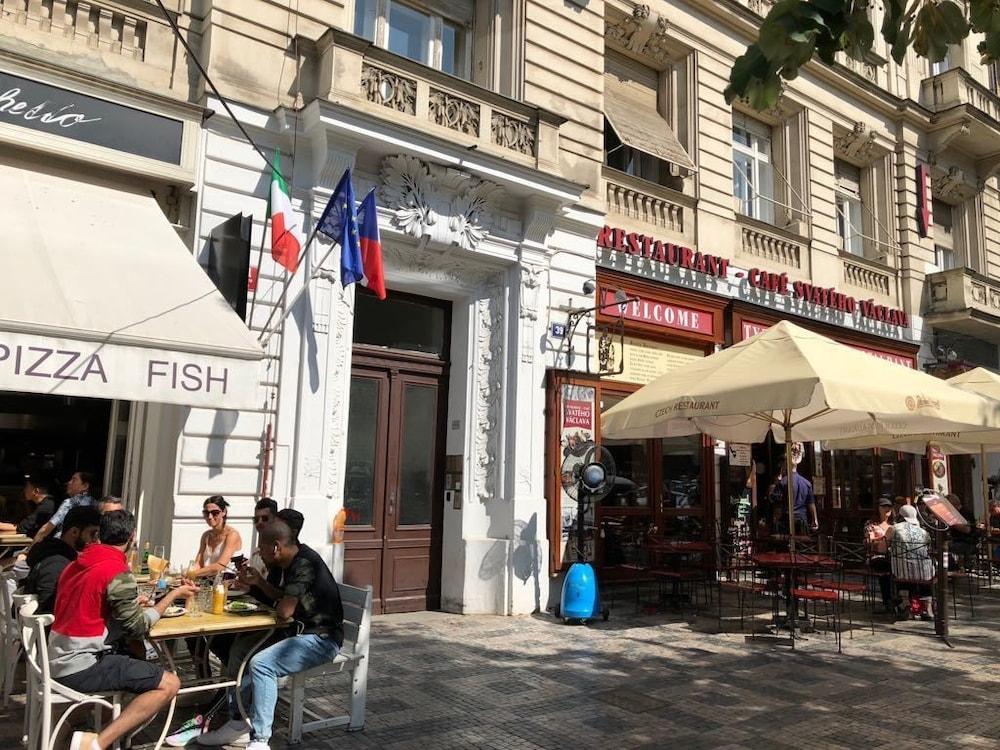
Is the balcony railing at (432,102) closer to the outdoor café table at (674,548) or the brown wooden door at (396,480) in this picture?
the brown wooden door at (396,480)

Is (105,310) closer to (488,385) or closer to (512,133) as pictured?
(488,385)

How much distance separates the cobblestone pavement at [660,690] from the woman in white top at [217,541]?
56.2 inches

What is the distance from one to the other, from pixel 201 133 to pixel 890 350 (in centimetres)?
1339

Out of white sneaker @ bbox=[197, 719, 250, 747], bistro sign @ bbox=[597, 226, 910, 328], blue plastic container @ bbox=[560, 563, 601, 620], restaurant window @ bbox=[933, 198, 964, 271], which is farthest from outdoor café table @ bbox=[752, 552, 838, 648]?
restaurant window @ bbox=[933, 198, 964, 271]

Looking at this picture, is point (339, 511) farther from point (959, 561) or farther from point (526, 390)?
point (959, 561)

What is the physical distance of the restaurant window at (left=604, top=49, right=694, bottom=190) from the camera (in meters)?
11.7

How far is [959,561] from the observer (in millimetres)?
11234

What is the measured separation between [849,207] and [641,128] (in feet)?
22.5

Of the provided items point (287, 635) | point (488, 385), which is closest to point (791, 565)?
point (488, 385)

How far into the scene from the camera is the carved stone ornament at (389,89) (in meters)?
8.59

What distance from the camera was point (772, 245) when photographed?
540 inches

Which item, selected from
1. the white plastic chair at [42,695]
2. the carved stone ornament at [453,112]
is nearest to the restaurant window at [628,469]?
the carved stone ornament at [453,112]

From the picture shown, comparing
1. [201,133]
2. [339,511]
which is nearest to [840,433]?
[339,511]

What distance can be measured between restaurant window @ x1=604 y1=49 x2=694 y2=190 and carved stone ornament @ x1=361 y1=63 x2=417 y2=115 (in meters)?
3.66
